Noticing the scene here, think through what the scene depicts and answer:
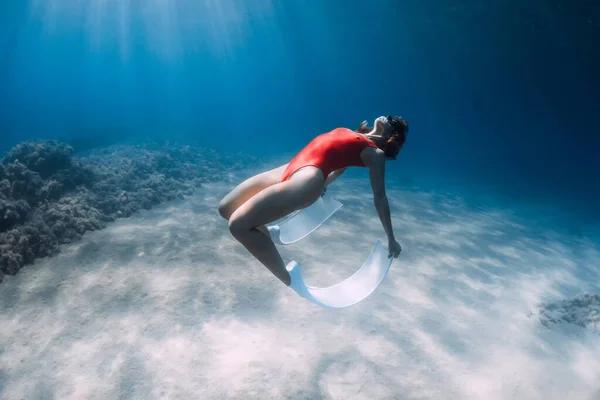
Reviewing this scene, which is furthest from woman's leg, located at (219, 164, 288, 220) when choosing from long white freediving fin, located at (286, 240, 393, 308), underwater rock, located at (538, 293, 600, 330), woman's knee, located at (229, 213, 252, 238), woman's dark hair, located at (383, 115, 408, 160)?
underwater rock, located at (538, 293, 600, 330)

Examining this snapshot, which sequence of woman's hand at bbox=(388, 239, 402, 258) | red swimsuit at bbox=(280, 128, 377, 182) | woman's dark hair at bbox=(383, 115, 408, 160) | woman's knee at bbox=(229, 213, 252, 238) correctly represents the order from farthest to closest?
woman's dark hair at bbox=(383, 115, 408, 160), woman's hand at bbox=(388, 239, 402, 258), red swimsuit at bbox=(280, 128, 377, 182), woman's knee at bbox=(229, 213, 252, 238)

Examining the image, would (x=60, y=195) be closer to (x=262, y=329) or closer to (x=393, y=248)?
(x=262, y=329)

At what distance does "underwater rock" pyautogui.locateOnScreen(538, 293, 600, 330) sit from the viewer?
20.5 ft

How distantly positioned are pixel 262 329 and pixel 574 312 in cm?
654

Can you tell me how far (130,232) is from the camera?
7.88 metres

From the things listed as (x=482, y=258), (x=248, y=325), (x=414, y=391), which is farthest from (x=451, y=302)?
(x=248, y=325)

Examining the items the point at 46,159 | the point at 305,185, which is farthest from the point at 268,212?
the point at 46,159

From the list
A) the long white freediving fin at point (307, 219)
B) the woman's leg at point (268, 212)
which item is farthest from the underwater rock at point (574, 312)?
the woman's leg at point (268, 212)

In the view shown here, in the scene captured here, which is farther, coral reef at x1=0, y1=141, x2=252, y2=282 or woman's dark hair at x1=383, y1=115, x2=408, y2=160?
coral reef at x1=0, y1=141, x2=252, y2=282

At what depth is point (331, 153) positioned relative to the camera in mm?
3191

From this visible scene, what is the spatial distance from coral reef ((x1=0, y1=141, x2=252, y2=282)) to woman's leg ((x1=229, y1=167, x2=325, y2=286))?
5.77m

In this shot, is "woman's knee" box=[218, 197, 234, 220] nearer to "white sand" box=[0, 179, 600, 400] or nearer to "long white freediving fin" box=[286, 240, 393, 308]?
"long white freediving fin" box=[286, 240, 393, 308]

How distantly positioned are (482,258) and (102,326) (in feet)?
29.7

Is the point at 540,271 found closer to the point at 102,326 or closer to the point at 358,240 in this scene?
the point at 358,240
